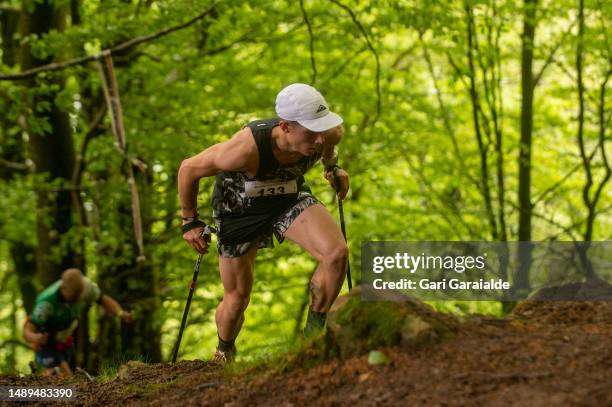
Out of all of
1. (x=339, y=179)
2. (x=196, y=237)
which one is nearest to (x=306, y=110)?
(x=339, y=179)

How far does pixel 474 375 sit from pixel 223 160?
96.7 inches

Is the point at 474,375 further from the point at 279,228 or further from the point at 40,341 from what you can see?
the point at 40,341

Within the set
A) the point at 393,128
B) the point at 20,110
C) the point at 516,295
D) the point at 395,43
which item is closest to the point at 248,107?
the point at 393,128

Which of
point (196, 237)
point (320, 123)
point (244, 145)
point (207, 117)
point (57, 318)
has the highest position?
point (207, 117)

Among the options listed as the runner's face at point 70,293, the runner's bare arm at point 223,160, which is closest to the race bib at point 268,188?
the runner's bare arm at point 223,160

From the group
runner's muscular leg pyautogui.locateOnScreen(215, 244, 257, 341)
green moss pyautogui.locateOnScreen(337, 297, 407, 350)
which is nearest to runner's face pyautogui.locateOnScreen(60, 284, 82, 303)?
runner's muscular leg pyautogui.locateOnScreen(215, 244, 257, 341)

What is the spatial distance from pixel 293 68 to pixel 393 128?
2.19 m

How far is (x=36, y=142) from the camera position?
13414 millimetres

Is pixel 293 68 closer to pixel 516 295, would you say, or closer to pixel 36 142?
pixel 36 142

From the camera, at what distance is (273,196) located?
245 inches

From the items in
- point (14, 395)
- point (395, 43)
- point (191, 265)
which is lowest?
point (14, 395)

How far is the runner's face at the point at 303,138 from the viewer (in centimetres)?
570

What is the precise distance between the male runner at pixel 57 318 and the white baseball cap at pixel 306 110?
17.8 feet

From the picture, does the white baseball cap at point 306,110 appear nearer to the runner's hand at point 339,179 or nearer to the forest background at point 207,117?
the runner's hand at point 339,179
